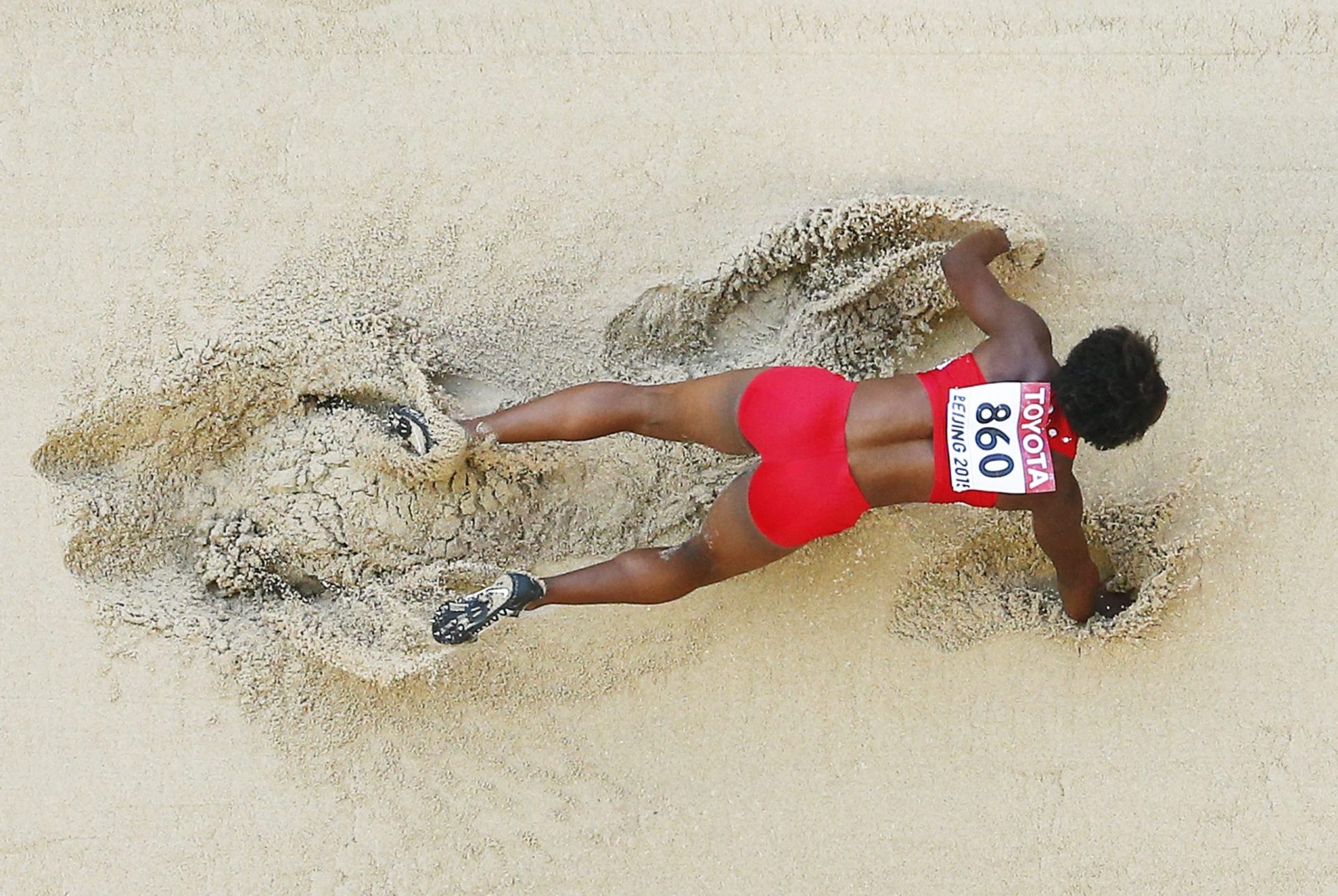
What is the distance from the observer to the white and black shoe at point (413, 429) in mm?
2137

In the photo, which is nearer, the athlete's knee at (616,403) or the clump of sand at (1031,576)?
the athlete's knee at (616,403)

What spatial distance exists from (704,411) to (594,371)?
0.43 meters

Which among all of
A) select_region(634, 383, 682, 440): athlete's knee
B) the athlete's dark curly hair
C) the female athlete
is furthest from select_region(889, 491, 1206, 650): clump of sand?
select_region(634, 383, 682, 440): athlete's knee

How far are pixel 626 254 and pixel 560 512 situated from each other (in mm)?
582

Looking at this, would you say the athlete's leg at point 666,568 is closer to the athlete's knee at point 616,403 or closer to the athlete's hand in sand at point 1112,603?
the athlete's knee at point 616,403

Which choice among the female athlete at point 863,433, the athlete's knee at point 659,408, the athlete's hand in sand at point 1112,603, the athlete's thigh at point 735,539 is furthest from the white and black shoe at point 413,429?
the athlete's hand in sand at point 1112,603

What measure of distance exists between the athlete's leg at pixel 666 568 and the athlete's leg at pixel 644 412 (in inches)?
4.7

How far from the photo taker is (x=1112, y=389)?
1750 mm

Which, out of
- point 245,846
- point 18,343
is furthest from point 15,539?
point 245,846

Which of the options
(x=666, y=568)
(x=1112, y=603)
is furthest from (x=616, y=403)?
(x=1112, y=603)

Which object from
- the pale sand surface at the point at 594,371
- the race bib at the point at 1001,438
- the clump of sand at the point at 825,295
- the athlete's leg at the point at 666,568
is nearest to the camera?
the race bib at the point at 1001,438

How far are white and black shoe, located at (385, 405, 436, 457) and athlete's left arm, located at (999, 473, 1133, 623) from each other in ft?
3.53

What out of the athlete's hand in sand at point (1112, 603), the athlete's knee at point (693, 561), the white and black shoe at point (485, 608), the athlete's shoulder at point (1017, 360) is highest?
the athlete's shoulder at point (1017, 360)

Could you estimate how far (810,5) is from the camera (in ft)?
8.14
